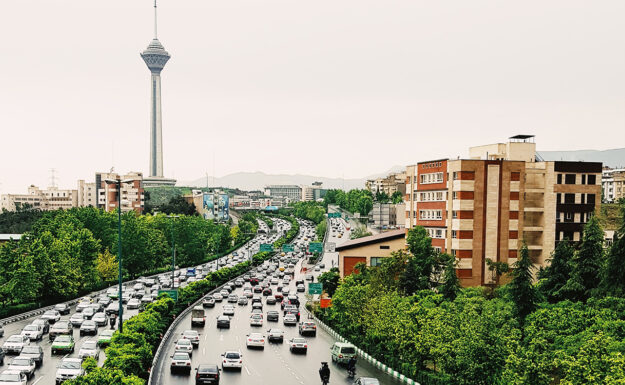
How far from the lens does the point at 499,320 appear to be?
103ft

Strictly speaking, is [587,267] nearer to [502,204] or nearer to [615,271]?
[615,271]

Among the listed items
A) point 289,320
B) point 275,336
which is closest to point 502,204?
point 289,320

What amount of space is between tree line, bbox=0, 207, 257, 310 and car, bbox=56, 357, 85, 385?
3374cm

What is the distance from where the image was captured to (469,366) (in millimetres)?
27391

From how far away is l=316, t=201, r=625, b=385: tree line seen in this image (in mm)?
22906

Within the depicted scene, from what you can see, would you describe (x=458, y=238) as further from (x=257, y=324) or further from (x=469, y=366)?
(x=469, y=366)

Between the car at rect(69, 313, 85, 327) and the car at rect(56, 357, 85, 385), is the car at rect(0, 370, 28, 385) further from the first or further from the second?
the car at rect(69, 313, 85, 327)

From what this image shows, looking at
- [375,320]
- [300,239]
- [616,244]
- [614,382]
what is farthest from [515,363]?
[300,239]

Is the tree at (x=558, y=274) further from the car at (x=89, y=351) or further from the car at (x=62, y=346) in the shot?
the car at (x=62, y=346)

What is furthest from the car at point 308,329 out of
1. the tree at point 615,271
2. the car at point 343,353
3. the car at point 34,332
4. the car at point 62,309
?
the car at point 62,309

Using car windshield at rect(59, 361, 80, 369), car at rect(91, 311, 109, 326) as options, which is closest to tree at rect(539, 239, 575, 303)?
car windshield at rect(59, 361, 80, 369)

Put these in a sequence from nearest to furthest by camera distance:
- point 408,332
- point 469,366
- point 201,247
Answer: point 469,366
point 408,332
point 201,247

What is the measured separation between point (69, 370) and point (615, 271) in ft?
113

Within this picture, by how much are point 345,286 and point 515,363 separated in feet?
106
